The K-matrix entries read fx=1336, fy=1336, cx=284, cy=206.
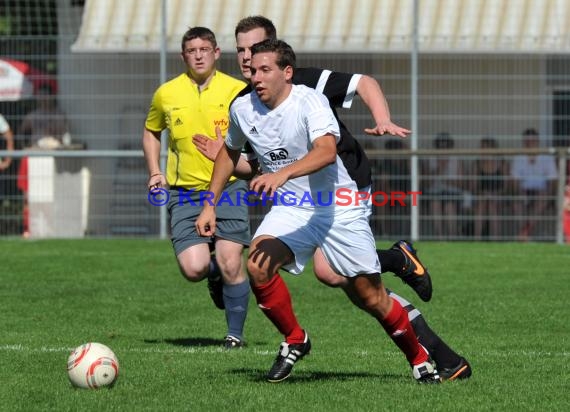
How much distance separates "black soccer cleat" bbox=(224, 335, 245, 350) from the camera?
30.3ft

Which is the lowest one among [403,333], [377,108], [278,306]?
[403,333]

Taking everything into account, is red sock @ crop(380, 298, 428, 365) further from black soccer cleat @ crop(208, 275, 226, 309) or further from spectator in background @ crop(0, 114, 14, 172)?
spectator in background @ crop(0, 114, 14, 172)

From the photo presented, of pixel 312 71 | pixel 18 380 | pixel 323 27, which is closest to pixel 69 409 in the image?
pixel 18 380

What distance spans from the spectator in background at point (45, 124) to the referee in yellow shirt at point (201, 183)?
832 centimetres

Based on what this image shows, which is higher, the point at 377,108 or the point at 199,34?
the point at 199,34

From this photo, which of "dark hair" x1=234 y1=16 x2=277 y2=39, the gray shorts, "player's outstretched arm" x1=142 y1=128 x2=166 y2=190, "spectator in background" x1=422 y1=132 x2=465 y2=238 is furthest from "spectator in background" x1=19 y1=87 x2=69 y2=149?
"dark hair" x1=234 y1=16 x2=277 y2=39

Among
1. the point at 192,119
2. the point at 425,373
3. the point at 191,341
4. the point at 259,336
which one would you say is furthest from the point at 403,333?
the point at 192,119

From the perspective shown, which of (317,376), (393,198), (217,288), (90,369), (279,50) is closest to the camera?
(90,369)

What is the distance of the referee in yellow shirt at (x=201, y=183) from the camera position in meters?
9.49

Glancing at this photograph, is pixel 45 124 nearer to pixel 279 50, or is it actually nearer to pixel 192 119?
pixel 192 119

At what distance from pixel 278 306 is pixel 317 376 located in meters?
0.60

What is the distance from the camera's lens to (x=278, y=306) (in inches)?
290

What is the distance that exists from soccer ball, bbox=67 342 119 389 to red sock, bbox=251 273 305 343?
2.92 ft

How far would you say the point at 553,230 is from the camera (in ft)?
58.3
